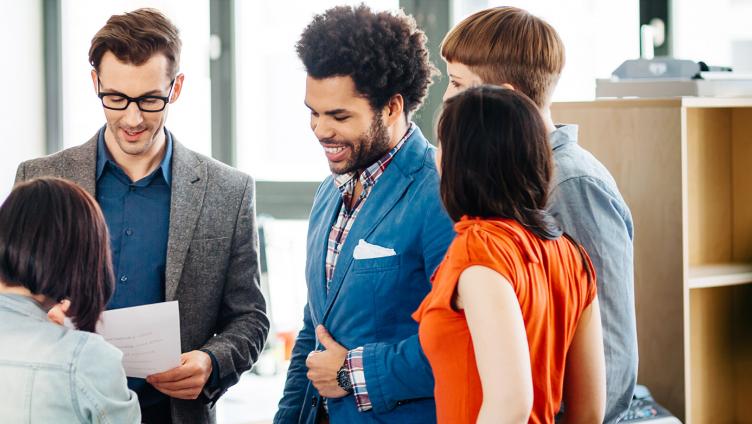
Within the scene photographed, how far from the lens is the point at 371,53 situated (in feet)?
5.55

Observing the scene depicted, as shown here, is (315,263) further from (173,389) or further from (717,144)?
(717,144)

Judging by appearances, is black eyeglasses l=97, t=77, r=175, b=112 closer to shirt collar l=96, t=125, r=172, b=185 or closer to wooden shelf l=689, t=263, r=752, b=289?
shirt collar l=96, t=125, r=172, b=185

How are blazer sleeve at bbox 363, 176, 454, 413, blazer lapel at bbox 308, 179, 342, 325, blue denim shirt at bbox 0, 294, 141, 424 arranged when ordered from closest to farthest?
blue denim shirt at bbox 0, 294, 141, 424
blazer sleeve at bbox 363, 176, 454, 413
blazer lapel at bbox 308, 179, 342, 325

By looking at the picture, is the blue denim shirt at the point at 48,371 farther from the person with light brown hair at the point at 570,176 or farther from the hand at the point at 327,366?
the person with light brown hair at the point at 570,176

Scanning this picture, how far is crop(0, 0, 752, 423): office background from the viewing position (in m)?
3.56

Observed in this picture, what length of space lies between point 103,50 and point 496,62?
86 cm

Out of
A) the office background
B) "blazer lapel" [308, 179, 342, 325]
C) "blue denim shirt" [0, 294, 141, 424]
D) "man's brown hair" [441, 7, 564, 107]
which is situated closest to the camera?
"blue denim shirt" [0, 294, 141, 424]

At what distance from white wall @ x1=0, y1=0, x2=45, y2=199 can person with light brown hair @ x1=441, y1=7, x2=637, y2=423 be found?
2139 mm

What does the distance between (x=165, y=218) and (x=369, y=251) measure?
55cm

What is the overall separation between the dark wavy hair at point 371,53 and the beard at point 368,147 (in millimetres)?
41

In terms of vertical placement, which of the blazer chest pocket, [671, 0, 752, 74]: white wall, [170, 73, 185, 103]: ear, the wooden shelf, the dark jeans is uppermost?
[671, 0, 752, 74]: white wall

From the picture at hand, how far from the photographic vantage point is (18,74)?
3.40 m

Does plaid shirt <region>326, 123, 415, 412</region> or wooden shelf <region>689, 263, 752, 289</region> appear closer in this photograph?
plaid shirt <region>326, 123, 415, 412</region>

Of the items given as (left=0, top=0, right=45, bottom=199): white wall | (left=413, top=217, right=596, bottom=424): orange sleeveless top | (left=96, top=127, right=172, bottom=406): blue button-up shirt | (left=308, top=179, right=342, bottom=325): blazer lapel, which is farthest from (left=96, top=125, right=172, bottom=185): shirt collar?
(left=0, top=0, right=45, bottom=199): white wall
